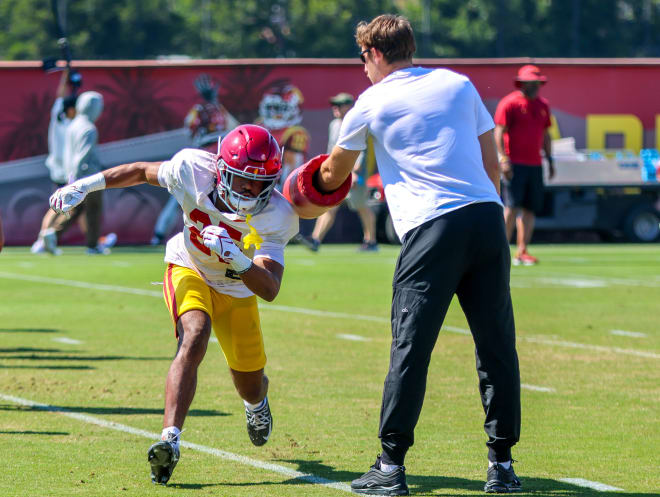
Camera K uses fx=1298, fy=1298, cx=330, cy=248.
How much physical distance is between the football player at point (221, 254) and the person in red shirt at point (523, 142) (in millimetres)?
10234

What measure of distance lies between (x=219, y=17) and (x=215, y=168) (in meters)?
79.7

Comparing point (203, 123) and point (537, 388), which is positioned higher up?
point (203, 123)

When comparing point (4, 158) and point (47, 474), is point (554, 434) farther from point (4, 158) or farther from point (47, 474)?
point (4, 158)

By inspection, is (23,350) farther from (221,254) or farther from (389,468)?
(389,468)

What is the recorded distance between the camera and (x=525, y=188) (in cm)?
1650

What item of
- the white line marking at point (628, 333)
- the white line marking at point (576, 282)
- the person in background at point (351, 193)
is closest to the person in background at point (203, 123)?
the person in background at point (351, 193)

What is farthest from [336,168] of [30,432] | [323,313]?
[323,313]

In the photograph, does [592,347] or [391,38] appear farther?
[592,347]

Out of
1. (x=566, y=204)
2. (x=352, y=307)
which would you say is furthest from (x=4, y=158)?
(x=352, y=307)

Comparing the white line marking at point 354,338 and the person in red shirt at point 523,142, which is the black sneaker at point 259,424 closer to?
the white line marking at point 354,338

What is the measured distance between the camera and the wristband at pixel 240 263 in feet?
18.6

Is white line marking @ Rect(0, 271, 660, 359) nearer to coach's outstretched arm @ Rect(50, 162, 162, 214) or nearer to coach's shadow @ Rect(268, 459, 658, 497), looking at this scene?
coach's shadow @ Rect(268, 459, 658, 497)

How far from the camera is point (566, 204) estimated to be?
904 inches

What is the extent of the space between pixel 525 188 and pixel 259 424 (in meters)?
10.5
